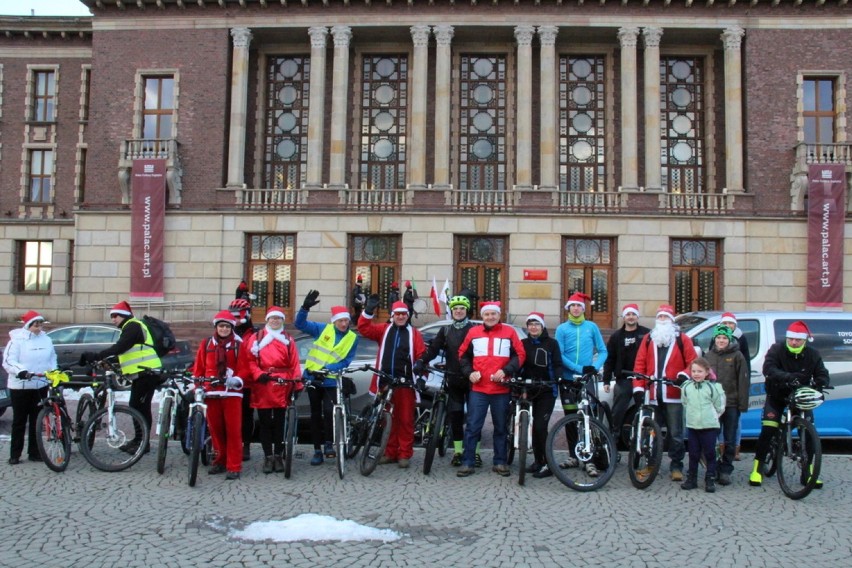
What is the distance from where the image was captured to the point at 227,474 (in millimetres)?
7793

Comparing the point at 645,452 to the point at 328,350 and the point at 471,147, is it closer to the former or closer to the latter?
the point at 328,350

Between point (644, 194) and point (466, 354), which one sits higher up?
point (644, 194)

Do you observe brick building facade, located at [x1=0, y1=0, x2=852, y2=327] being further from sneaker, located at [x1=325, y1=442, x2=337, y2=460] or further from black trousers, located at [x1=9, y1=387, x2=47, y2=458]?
black trousers, located at [x1=9, y1=387, x2=47, y2=458]

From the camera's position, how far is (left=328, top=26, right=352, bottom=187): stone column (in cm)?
2792

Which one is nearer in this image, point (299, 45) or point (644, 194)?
point (644, 194)

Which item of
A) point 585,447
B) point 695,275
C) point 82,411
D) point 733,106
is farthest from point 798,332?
point 733,106

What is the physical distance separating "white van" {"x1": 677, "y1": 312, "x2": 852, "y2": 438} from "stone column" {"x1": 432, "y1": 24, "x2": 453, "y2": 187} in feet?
61.1

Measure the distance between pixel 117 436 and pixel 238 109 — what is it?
2227 centimetres

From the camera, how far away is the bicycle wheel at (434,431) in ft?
26.2

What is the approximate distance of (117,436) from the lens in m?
→ 8.18

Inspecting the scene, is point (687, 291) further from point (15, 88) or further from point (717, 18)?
point (15, 88)

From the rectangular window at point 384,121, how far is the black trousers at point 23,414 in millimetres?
21509

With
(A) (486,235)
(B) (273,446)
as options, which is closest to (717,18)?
(A) (486,235)

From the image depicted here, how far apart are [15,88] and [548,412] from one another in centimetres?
3258
